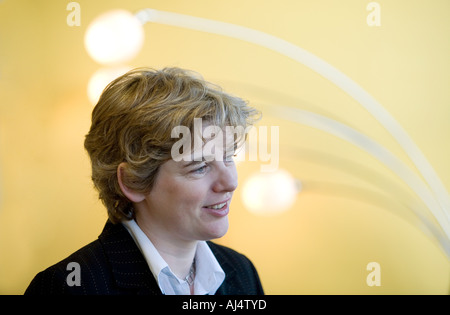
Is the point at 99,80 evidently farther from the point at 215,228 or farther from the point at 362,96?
the point at 362,96

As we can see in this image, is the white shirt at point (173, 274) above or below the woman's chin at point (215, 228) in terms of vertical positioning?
below

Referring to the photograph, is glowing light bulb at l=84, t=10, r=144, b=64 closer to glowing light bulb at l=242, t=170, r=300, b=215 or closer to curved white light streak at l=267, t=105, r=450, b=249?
curved white light streak at l=267, t=105, r=450, b=249

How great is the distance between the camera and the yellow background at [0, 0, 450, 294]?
6.23 ft

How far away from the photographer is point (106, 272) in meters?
1.18

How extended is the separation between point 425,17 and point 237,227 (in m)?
1.22

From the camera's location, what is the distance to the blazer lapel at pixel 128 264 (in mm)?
1179

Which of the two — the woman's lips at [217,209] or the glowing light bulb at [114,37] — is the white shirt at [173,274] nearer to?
the woman's lips at [217,209]

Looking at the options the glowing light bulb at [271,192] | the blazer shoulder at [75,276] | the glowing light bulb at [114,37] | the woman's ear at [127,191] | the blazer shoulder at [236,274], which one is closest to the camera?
the blazer shoulder at [75,276]

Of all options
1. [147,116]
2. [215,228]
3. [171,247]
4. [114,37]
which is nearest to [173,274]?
[171,247]

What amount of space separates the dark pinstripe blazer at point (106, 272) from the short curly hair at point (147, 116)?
13 cm

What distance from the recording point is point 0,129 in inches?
73.2

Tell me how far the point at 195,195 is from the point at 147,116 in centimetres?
23

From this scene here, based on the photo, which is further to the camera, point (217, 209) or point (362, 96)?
point (362, 96)

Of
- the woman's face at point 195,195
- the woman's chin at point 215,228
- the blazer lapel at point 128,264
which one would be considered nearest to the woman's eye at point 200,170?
the woman's face at point 195,195
